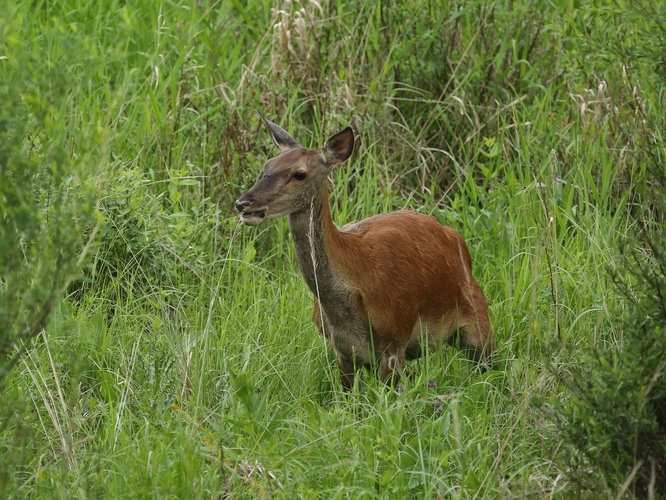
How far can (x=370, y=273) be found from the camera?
5.11 m

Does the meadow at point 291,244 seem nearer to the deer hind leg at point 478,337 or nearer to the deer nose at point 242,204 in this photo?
the deer hind leg at point 478,337

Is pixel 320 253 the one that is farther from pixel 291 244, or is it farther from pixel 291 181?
pixel 291 244

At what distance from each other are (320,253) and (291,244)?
59.7 inches

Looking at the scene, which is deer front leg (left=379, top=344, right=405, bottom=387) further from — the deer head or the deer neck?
the deer head

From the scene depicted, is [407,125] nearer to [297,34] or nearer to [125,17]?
[297,34]

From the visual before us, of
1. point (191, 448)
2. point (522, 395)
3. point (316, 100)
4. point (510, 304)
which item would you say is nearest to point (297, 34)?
point (316, 100)

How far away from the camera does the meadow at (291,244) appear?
3717 mm

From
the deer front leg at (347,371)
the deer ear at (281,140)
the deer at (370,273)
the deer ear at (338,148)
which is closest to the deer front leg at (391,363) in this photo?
the deer at (370,273)

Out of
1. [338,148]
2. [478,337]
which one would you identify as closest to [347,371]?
[478,337]

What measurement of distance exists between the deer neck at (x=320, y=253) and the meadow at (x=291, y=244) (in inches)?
16.5

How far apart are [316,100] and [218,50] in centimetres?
94

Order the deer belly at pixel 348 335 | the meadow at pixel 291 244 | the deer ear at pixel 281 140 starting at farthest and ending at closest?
the deer ear at pixel 281 140 → the deer belly at pixel 348 335 → the meadow at pixel 291 244

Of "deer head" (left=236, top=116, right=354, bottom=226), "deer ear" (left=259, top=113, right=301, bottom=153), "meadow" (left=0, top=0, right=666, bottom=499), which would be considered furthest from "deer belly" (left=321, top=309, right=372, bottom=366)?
"deer ear" (left=259, top=113, right=301, bottom=153)

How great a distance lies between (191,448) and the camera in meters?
3.81
